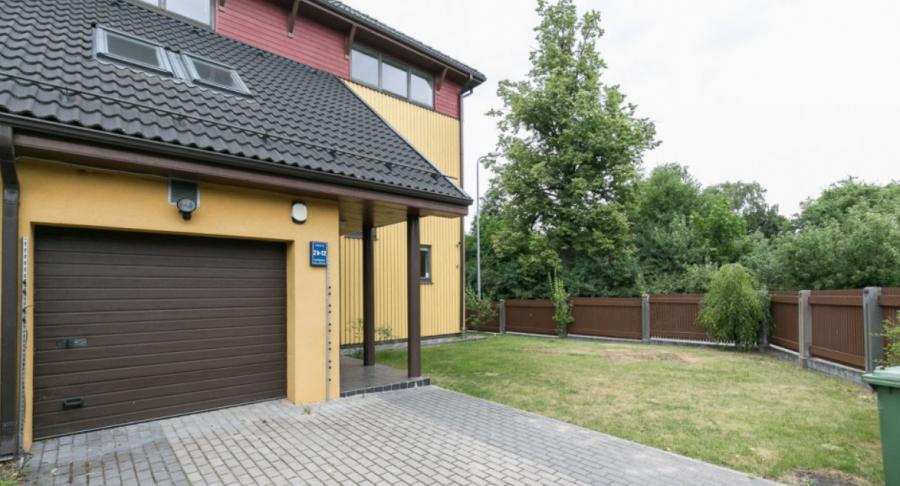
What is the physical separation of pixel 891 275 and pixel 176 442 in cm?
1968

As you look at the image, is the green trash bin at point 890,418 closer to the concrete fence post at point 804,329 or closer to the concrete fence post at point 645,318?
the concrete fence post at point 804,329

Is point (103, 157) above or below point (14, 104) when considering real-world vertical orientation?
below

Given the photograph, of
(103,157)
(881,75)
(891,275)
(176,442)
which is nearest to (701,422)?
(176,442)

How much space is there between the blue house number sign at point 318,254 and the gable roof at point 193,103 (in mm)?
938

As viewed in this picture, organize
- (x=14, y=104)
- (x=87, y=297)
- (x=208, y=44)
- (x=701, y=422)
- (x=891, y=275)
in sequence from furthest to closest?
(x=891, y=275)
(x=208, y=44)
(x=701, y=422)
(x=87, y=297)
(x=14, y=104)

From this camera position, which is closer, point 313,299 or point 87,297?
point 87,297

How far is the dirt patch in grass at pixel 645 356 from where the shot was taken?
9953 millimetres

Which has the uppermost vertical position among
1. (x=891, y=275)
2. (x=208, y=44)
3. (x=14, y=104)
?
(x=208, y=44)

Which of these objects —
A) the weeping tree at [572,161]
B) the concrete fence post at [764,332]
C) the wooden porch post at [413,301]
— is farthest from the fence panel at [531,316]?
the wooden porch post at [413,301]

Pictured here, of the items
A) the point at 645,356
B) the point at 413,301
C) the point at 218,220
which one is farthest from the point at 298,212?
the point at 645,356

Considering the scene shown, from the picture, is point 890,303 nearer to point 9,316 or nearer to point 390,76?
point 9,316

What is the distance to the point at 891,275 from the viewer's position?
1448 centimetres

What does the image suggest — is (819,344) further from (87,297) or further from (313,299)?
(87,297)

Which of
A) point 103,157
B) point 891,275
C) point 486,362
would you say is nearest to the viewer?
point 103,157
